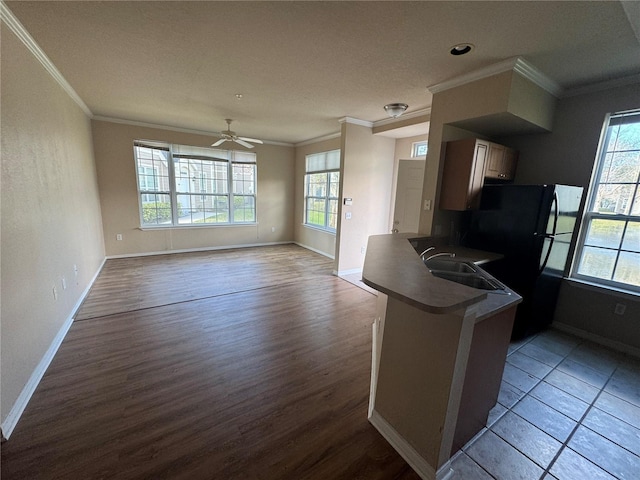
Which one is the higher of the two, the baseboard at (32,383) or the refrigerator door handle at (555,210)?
the refrigerator door handle at (555,210)

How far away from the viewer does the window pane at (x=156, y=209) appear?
540 centimetres

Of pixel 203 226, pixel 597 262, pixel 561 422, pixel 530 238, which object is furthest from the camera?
pixel 203 226

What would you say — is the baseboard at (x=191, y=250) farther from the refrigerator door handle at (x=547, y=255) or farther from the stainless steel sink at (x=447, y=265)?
the refrigerator door handle at (x=547, y=255)

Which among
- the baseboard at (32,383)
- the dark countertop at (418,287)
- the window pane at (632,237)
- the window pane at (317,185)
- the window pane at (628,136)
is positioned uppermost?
the window pane at (628,136)

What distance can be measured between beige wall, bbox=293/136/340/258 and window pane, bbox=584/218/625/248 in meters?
3.77

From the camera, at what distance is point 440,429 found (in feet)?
4.29

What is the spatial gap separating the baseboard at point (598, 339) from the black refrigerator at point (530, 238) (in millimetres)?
157

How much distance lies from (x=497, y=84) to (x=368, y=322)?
2649 mm

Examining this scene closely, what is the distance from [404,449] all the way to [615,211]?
314 centimetres

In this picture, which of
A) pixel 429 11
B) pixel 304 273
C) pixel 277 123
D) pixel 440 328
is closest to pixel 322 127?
pixel 277 123

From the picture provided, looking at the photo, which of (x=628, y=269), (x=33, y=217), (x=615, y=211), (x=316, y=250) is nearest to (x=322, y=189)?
(x=316, y=250)

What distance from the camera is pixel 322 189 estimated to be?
604cm

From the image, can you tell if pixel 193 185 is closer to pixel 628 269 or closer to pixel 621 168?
pixel 621 168

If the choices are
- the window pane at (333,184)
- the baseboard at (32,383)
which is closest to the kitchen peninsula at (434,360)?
the baseboard at (32,383)
